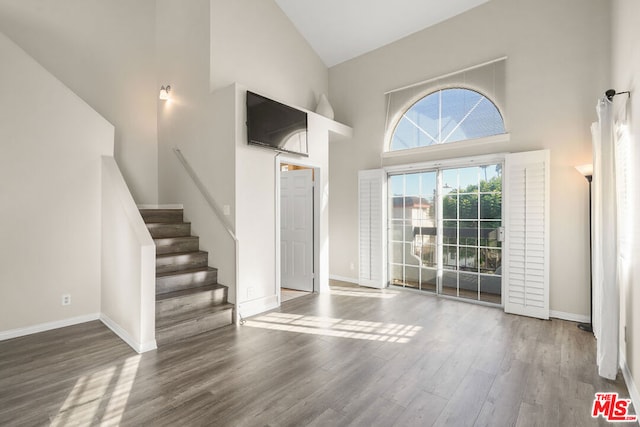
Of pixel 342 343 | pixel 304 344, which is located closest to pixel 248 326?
pixel 304 344

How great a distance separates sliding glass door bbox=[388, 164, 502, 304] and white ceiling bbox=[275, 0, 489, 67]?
94.1 inches

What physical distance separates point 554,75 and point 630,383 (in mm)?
3467

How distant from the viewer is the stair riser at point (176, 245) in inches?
161

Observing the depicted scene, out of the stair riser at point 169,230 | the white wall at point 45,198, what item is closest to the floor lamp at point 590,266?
the stair riser at point 169,230

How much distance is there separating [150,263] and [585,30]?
556 centimetres

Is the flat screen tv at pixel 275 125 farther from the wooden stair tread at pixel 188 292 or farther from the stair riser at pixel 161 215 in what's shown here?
the wooden stair tread at pixel 188 292

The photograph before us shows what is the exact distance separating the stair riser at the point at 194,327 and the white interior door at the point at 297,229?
1.80 meters

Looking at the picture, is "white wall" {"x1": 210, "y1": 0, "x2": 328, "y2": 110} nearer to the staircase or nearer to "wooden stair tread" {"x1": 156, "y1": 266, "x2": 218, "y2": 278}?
the staircase

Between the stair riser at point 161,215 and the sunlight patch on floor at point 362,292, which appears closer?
the stair riser at point 161,215

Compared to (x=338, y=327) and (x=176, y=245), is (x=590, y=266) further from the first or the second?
(x=176, y=245)

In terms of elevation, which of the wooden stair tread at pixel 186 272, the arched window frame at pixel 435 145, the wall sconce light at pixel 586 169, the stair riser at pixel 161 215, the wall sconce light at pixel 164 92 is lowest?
the wooden stair tread at pixel 186 272

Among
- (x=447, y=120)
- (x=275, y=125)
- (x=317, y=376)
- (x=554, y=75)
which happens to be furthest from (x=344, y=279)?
(x=554, y=75)

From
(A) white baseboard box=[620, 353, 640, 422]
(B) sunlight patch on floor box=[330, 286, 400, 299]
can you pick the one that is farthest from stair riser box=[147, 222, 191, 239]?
(A) white baseboard box=[620, 353, 640, 422]

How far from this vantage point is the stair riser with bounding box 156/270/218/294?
3.64 m
